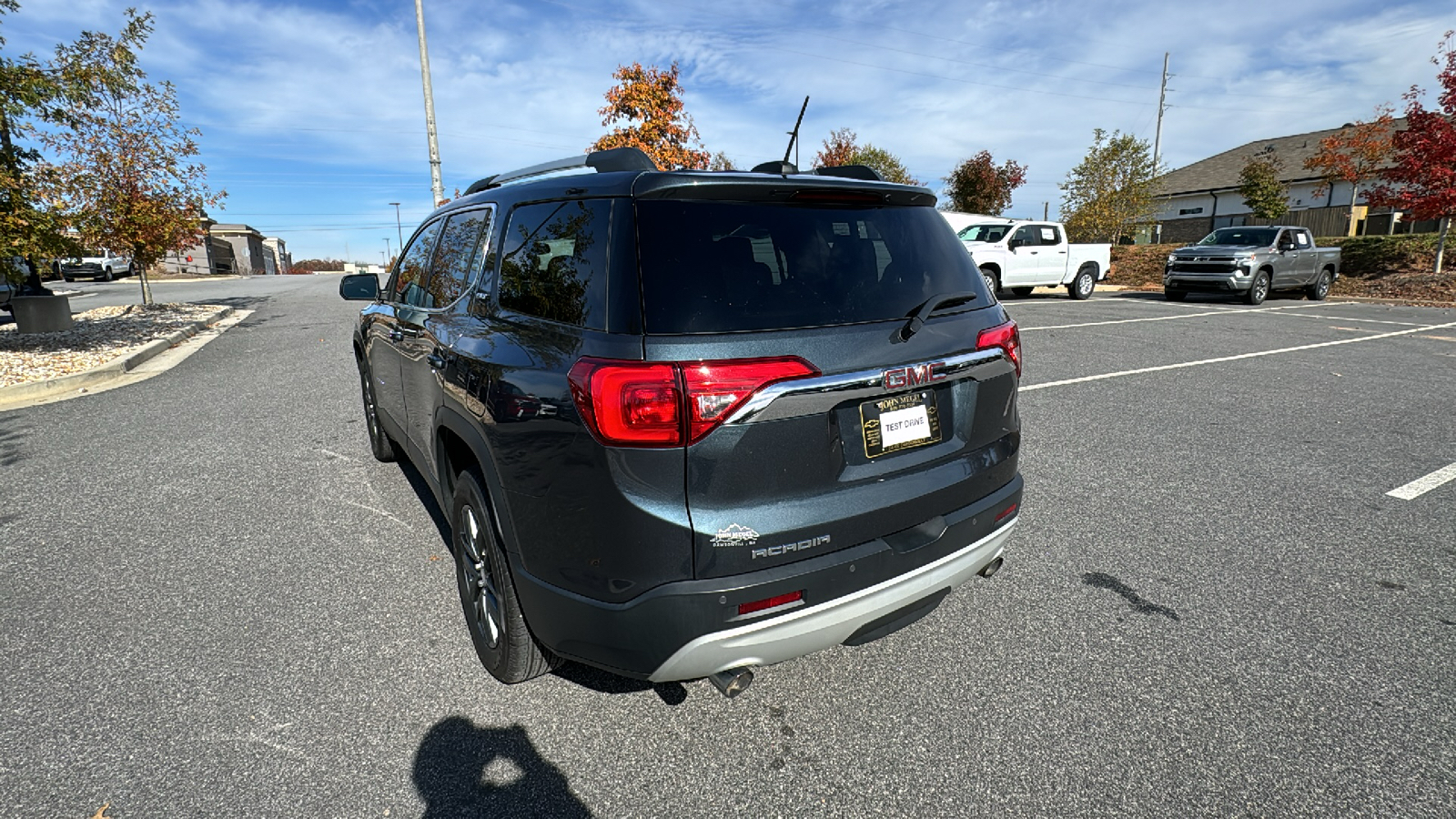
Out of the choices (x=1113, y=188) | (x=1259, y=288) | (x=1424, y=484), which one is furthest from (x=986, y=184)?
(x=1424, y=484)

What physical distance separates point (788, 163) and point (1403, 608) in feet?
10.5

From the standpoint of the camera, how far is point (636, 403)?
193 cm

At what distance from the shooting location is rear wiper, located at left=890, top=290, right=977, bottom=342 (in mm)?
2273

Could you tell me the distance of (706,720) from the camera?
98.7 inches

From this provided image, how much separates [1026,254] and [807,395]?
18.5 meters

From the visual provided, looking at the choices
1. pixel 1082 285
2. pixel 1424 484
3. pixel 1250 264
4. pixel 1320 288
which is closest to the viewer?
pixel 1424 484

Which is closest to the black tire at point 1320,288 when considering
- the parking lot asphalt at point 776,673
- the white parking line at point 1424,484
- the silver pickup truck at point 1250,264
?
the silver pickup truck at point 1250,264

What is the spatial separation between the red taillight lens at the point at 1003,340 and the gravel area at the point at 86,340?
970 centimetres

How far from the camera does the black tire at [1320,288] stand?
19.0m

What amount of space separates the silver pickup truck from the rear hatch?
18.1m

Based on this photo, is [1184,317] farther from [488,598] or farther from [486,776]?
→ [486,776]

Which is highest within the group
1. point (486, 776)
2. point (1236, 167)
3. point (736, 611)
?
point (1236, 167)

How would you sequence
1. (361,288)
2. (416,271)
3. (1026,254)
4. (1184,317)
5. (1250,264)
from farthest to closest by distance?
(1026,254) → (1250,264) → (1184,317) → (361,288) → (416,271)

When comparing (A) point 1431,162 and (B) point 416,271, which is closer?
(B) point 416,271
